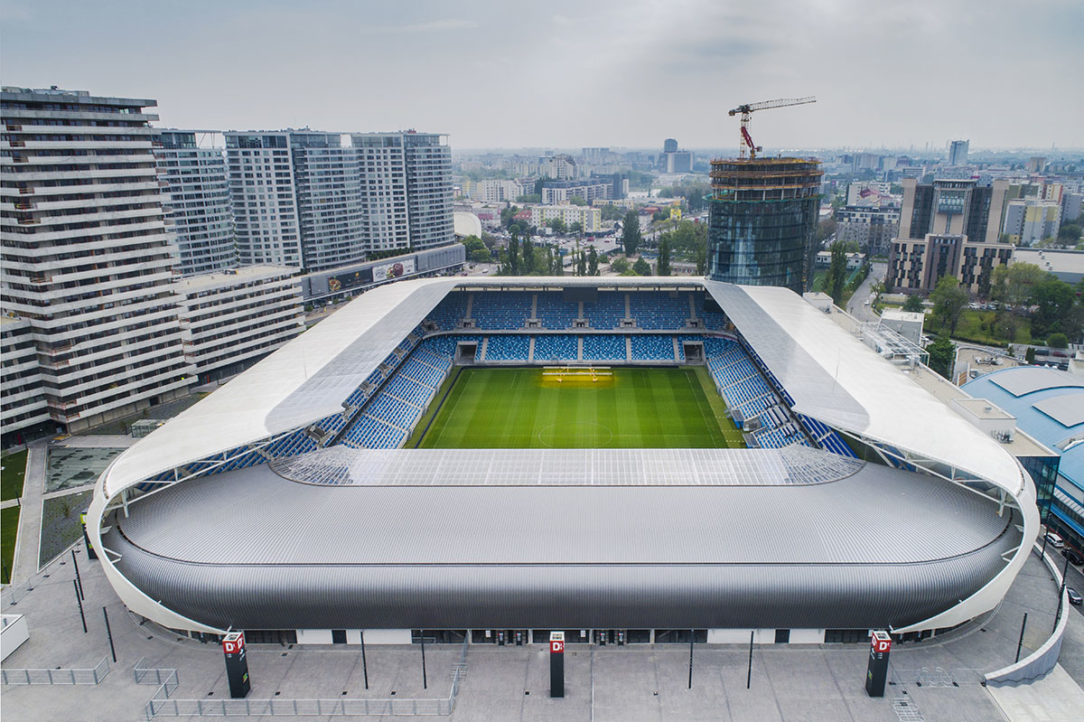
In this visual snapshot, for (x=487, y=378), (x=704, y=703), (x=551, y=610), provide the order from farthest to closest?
1. (x=487, y=378)
2. (x=551, y=610)
3. (x=704, y=703)

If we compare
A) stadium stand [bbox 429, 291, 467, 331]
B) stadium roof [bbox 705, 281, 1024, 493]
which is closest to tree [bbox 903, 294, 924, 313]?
stadium roof [bbox 705, 281, 1024, 493]

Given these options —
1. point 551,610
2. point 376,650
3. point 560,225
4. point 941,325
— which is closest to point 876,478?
point 551,610

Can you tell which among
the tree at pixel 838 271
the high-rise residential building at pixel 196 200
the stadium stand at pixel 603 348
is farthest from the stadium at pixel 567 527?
the high-rise residential building at pixel 196 200

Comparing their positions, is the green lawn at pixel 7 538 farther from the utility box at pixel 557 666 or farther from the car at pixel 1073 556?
the car at pixel 1073 556

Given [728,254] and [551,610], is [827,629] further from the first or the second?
[728,254]

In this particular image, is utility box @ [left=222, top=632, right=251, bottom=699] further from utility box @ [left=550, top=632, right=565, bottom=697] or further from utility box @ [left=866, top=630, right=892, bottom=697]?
utility box @ [left=866, top=630, right=892, bottom=697]

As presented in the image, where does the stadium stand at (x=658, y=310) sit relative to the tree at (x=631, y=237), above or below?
below
